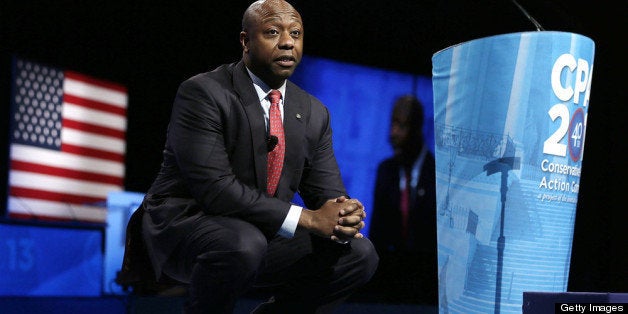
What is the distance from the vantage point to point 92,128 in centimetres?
610

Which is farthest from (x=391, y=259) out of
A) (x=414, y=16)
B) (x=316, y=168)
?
(x=316, y=168)

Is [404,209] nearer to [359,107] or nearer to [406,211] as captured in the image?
[406,211]

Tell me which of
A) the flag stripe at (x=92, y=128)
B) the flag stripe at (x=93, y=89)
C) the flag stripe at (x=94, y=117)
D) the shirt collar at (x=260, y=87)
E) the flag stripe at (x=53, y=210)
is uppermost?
the flag stripe at (x=93, y=89)

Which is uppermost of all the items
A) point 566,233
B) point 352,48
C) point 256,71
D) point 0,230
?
point 352,48

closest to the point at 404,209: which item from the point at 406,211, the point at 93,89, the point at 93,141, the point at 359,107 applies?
the point at 406,211

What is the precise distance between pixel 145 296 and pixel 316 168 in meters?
2.85

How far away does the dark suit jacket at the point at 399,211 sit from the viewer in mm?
6043

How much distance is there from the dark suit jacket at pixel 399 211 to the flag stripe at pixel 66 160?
217 cm

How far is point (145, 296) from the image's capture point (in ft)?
15.9

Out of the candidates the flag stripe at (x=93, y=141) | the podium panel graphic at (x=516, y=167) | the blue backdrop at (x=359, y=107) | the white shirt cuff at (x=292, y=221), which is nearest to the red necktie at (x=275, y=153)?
the white shirt cuff at (x=292, y=221)

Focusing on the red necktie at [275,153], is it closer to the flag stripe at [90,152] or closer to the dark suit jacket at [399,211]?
the dark suit jacket at [399,211]

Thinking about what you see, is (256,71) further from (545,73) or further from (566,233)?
(566,233)

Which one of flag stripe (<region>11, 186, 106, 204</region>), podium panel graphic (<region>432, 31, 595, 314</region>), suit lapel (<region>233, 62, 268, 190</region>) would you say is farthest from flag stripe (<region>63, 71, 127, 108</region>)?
podium panel graphic (<region>432, 31, 595, 314</region>)

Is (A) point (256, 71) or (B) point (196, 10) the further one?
(B) point (196, 10)
